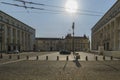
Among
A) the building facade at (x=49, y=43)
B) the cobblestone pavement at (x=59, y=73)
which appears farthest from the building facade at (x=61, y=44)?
the cobblestone pavement at (x=59, y=73)

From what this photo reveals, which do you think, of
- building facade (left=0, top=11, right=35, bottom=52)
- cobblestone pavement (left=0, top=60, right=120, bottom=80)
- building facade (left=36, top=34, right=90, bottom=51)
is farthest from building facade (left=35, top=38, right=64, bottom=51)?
cobblestone pavement (left=0, top=60, right=120, bottom=80)

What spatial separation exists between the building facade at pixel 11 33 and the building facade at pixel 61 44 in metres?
42.0

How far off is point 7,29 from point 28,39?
4131 cm

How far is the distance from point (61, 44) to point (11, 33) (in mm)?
76464

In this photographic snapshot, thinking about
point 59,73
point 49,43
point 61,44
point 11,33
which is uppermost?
point 11,33

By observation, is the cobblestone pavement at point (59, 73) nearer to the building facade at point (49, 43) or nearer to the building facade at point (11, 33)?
the building facade at point (11, 33)

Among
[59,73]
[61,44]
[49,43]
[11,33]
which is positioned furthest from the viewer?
[49,43]

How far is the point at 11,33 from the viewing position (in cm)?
9188

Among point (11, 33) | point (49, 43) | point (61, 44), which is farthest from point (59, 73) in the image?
point (49, 43)

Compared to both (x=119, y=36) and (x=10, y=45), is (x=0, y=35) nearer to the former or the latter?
(x=10, y=45)

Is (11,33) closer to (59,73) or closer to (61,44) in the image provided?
(61,44)

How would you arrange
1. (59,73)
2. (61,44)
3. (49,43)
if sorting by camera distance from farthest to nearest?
1. (49,43)
2. (61,44)
3. (59,73)

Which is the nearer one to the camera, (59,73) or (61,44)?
(59,73)

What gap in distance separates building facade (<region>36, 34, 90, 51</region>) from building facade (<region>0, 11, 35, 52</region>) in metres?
42.0
